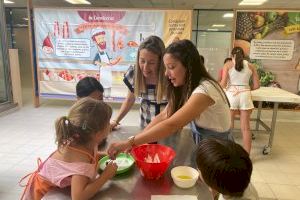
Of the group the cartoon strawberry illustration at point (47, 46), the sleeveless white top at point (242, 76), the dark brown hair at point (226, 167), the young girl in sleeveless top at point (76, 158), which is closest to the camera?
the dark brown hair at point (226, 167)

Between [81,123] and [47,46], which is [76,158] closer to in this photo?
[81,123]

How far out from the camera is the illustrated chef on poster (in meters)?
4.68

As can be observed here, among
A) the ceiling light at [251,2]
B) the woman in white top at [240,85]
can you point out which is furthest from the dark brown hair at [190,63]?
the ceiling light at [251,2]

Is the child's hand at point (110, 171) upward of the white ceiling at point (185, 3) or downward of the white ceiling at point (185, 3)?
downward

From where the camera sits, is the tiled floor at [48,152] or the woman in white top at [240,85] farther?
the woman in white top at [240,85]

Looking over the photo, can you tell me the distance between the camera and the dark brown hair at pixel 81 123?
3.21 feet

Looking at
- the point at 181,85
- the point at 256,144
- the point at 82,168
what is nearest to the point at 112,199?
the point at 82,168

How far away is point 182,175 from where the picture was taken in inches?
43.9

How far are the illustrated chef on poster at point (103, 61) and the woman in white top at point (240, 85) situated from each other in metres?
2.23

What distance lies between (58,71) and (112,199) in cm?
435

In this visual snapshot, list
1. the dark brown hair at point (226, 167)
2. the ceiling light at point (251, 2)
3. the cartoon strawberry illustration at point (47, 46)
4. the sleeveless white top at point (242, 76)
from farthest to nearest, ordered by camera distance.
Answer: the ceiling light at point (251, 2), the cartoon strawberry illustration at point (47, 46), the sleeveless white top at point (242, 76), the dark brown hair at point (226, 167)

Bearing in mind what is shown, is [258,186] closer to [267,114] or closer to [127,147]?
[127,147]

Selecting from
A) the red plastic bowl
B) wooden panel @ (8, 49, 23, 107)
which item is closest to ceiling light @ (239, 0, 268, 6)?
wooden panel @ (8, 49, 23, 107)

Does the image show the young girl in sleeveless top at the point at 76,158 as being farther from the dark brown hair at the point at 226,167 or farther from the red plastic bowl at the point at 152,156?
the dark brown hair at the point at 226,167
